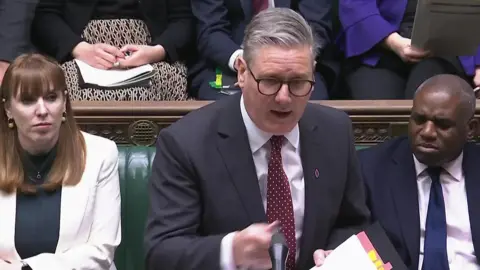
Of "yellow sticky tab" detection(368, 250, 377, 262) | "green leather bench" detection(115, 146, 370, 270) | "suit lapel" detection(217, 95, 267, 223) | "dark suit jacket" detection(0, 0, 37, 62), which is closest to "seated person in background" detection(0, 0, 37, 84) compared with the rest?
"dark suit jacket" detection(0, 0, 37, 62)

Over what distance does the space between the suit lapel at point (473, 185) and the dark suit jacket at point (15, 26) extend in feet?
5.41

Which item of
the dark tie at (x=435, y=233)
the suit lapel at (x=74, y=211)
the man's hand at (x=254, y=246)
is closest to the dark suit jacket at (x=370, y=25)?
the dark tie at (x=435, y=233)

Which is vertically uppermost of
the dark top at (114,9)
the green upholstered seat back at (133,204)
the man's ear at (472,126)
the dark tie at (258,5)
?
the dark tie at (258,5)

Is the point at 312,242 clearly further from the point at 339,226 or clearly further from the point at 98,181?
the point at 98,181

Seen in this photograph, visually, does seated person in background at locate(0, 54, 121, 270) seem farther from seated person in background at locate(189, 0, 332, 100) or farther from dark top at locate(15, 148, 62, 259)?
seated person in background at locate(189, 0, 332, 100)

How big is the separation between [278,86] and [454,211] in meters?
0.86

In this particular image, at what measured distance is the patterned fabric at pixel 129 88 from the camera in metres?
2.87

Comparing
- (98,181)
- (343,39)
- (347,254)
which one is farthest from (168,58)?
(347,254)

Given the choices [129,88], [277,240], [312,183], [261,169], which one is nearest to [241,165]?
[261,169]

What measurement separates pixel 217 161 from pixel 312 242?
0.31 metres

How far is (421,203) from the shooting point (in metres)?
2.35

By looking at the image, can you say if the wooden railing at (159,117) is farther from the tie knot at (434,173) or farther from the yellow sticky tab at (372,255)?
the yellow sticky tab at (372,255)

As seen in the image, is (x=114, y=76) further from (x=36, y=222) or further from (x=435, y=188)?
(x=435, y=188)

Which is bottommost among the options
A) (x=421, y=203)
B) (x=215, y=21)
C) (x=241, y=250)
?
(x=421, y=203)
